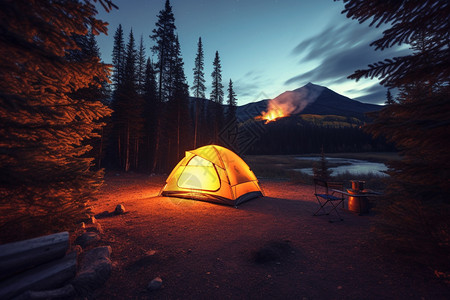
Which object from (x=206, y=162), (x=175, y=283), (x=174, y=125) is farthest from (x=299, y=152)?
(x=175, y=283)

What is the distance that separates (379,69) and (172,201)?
25.9 ft

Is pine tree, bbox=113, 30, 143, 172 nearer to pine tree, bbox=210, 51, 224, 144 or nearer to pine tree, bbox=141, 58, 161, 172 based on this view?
pine tree, bbox=141, 58, 161, 172

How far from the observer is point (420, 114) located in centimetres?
248

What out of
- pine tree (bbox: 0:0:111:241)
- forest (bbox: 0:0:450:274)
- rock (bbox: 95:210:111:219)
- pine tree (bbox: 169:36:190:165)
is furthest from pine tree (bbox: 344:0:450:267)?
pine tree (bbox: 169:36:190:165)

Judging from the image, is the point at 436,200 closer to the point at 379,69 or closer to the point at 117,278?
the point at 379,69

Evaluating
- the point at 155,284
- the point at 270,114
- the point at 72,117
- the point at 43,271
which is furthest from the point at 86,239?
the point at 270,114

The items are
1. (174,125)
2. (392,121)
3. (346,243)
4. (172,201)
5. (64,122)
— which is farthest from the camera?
(174,125)

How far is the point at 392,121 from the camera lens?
2.53 meters

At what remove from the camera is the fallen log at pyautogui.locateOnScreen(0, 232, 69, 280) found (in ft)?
6.91

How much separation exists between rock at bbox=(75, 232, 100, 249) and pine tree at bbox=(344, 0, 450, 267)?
5.95m

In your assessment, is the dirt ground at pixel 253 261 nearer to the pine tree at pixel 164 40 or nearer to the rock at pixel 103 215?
the rock at pixel 103 215

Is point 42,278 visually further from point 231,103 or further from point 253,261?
point 231,103

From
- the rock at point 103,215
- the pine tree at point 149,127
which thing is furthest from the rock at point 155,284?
the pine tree at point 149,127

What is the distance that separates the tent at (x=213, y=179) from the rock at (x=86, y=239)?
13.6 ft
